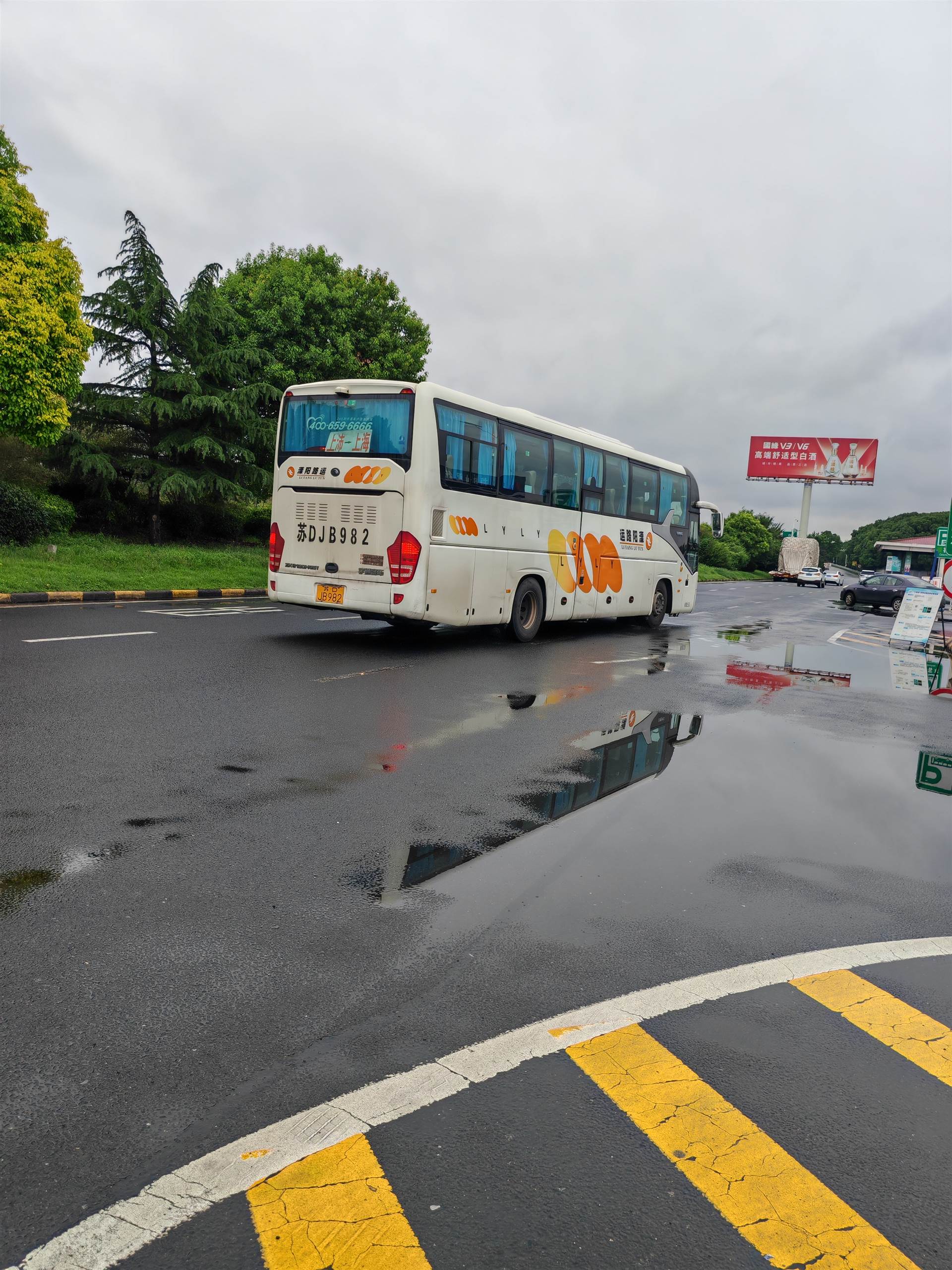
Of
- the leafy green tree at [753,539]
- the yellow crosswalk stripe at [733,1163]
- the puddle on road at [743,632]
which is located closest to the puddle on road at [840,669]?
the puddle on road at [743,632]

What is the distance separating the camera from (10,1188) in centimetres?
224

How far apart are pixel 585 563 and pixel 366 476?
5084 mm

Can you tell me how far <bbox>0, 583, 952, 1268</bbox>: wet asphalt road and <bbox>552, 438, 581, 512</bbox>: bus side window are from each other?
6.57m

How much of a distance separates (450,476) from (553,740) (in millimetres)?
5665

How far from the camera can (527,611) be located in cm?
1449

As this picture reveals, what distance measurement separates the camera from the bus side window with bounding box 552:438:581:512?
14797mm

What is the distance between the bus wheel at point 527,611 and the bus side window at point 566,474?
146 cm

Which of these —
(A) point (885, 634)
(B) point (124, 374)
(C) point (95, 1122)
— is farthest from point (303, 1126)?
(B) point (124, 374)

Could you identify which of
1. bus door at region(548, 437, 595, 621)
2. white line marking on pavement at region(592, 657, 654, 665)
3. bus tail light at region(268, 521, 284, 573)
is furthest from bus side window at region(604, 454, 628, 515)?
bus tail light at region(268, 521, 284, 573)

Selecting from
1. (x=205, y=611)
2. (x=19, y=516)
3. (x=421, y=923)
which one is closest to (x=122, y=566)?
(x=19, y=516)

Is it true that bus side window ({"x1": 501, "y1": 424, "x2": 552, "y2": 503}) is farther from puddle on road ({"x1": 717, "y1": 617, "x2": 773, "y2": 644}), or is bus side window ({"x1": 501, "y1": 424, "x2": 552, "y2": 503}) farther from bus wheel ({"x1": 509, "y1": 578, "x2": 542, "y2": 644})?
puddle on road ({"x1": 717, "y1": 617, "x2": 773, "y2": 644})

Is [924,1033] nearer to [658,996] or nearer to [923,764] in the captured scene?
[658,996]

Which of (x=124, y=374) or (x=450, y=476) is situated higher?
(x=124, y=374)

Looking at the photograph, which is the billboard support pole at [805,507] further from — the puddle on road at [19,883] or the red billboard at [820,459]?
the puddle on road at [19,883]
